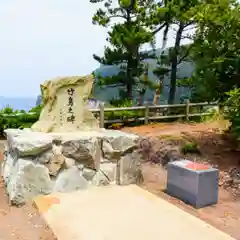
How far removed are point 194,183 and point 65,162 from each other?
1.84m

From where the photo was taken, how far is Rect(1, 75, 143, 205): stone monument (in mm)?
4627

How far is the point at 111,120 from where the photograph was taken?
10.0 meters

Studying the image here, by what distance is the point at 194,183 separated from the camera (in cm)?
457

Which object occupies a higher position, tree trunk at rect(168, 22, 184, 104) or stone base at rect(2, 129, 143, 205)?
tree trunk at rect(168, 22, 184, 104)

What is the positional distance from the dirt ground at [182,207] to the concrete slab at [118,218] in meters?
0.19

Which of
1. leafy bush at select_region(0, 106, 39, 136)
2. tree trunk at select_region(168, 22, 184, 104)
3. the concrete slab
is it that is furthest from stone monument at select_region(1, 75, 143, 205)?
tree trunk at select_region(168, 22, 184, 104)

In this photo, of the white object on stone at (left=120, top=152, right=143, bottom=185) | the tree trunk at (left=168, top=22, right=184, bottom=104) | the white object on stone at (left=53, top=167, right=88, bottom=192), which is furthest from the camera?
the tree trunk at (left=168, top=22, right=184, bottom=104)

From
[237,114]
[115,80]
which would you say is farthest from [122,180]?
[115,80]

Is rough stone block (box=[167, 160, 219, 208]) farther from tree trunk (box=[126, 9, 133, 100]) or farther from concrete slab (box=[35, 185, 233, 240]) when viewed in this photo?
tree trunk (box=[126, 9, 133, 100])

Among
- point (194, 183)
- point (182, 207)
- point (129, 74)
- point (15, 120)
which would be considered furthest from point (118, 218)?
point (129, 74)

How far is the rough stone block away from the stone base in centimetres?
81

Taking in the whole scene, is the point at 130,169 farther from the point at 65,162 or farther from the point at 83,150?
the point at 65,162

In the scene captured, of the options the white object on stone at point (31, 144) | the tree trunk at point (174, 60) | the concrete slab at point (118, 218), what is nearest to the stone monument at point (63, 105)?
the white object on stone at point (31, 144)

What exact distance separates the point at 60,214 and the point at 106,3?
29.1ft
